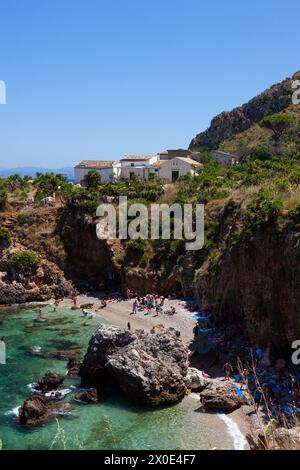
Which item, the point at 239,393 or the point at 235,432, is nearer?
the point at 235,432

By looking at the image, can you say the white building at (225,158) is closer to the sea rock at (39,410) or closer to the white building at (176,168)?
the white building at (176,168)

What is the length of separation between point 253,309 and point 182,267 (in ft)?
50.4

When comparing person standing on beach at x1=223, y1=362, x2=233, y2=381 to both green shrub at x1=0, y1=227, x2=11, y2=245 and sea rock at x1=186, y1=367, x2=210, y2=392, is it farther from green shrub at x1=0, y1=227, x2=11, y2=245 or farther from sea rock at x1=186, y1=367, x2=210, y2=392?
green shrub at x1=0, y1=227, x2=11, y2=245

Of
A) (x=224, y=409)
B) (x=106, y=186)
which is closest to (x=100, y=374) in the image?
(x=224, y=409)

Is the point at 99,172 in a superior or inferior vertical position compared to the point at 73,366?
superior

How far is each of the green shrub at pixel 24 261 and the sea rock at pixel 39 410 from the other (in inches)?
1025

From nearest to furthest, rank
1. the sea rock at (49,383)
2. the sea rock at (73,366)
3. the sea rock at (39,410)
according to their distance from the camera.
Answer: the sea rock at (39,410) → the sea rock at (49,383) → the sea rock at (73,366)

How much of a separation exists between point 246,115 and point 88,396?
3621 inches

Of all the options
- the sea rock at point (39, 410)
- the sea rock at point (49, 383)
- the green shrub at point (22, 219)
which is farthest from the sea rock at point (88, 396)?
the green shrub at point (22, 219)

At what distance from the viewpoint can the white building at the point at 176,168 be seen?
7210 cm

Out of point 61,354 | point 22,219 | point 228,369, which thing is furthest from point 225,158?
point 228,369

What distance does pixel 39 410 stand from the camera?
25234 mm

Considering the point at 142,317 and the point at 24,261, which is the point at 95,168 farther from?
the point at 142,317
